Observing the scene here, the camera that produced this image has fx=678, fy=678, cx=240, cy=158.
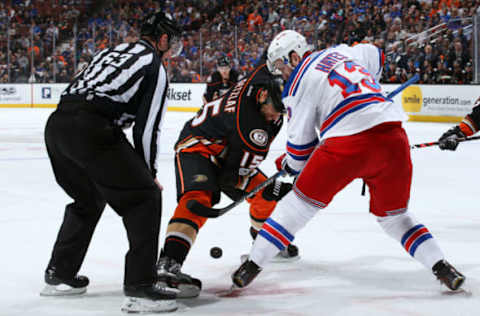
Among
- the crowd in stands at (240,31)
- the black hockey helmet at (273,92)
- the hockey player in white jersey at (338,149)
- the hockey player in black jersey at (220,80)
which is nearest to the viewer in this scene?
the hockey player in white jersey at (338,149)

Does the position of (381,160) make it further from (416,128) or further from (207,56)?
(207,56)

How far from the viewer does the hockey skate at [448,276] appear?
2.71 meters

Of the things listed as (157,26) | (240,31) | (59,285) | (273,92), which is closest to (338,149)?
(273,92)

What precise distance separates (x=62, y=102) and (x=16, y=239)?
1588 millimetres

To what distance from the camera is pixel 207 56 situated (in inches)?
637

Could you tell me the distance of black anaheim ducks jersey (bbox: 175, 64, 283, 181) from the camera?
2984mm

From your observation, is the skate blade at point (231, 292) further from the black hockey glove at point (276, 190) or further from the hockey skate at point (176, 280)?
the black hockey glove at point (276, 190)

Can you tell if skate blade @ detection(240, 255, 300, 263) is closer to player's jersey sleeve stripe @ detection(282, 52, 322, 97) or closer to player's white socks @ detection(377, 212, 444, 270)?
player's white socks @ detection(377, 212, 444, 270)

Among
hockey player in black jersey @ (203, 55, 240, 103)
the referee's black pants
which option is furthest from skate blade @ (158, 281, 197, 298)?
hockey player in black jersey @ (203, 55, 240, 103)

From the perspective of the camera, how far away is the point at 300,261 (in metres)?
3.40

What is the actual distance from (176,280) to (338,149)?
84cm

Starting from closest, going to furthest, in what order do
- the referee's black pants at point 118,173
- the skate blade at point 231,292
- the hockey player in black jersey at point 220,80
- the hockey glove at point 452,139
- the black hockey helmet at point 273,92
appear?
the referee's black pants at point 118,173 → the skate blade at point 231,292 → the black hockey helmet at point 273,92 → the hockey glove at point 452,139 → the hockey player in black jersey at point 220,80

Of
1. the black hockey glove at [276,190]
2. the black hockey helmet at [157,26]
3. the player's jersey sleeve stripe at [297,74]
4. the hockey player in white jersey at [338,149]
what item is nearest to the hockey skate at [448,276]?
the hockey player in white jersey at [338,149]

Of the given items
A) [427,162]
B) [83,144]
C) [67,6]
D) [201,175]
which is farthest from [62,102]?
[67,6]
